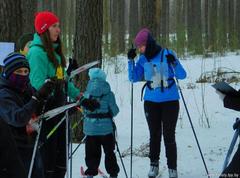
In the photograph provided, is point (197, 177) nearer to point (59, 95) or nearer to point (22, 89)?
point (59, 95)

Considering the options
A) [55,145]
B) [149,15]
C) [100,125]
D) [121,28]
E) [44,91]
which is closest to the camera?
[44,91]

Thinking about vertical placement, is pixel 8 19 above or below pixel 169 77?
above

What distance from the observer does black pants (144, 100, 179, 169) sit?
609 centimetres

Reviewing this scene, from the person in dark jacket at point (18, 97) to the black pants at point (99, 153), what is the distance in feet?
5.56

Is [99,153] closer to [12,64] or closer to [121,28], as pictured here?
[12,64]

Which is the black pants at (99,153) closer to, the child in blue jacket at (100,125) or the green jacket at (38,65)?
the child in blue jacket at (100,125)

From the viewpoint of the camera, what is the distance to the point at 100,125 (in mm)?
5926

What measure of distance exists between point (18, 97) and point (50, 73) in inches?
39.7

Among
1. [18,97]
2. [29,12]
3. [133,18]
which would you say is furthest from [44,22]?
[133,18]

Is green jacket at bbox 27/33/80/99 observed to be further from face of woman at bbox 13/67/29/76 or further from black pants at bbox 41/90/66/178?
face of woman at bbox 13/67/29/76

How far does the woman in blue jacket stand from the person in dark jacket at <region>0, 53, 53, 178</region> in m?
2.04

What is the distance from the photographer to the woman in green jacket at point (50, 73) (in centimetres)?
509

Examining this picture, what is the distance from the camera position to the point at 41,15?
5.23 meters

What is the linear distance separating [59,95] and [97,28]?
2.86m
